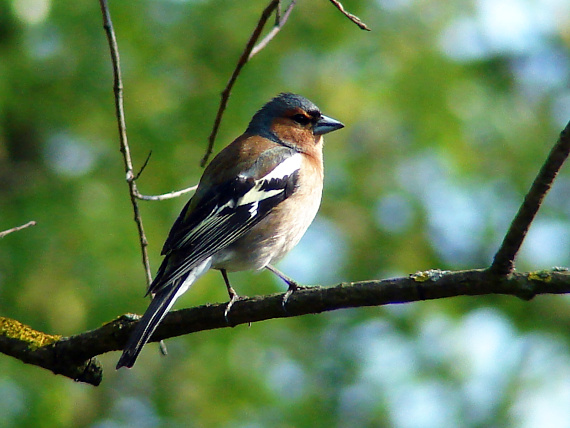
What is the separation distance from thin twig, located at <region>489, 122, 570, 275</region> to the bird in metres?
1.52

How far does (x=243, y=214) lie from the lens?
4672mm

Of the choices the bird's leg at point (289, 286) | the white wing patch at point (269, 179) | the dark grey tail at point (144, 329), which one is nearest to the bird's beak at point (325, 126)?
the white wing patch at point (269, 179)

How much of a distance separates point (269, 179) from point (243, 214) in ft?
1.23

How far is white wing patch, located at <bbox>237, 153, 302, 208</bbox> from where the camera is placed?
4750mm

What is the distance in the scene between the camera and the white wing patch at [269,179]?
187 inches

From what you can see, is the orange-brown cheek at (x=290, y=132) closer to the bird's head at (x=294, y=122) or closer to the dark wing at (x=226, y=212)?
the bird's head at (x=294, y=122)

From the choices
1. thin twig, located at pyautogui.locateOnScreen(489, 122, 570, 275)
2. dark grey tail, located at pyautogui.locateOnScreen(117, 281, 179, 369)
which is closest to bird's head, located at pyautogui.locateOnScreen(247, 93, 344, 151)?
dark grey tail, located at pyautogui.locateOnScreen(117, 281, 179, 369)

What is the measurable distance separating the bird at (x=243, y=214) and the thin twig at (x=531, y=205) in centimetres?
152

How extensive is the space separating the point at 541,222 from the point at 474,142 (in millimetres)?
1152

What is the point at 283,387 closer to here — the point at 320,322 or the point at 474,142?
the point at 320,322

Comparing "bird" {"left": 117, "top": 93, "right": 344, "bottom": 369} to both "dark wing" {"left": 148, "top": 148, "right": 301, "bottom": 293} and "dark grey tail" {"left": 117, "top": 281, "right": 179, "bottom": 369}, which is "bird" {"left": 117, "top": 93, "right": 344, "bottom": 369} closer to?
"dark wing" {"left": 148, "top": 148, "right": 301, "bottom": 293}

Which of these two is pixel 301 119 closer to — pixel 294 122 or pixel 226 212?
pixel 294 122

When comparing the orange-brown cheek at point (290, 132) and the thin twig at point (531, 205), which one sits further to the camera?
the orange-brown cheek at point (290, 132)

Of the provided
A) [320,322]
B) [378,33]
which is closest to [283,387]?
[320,322]
